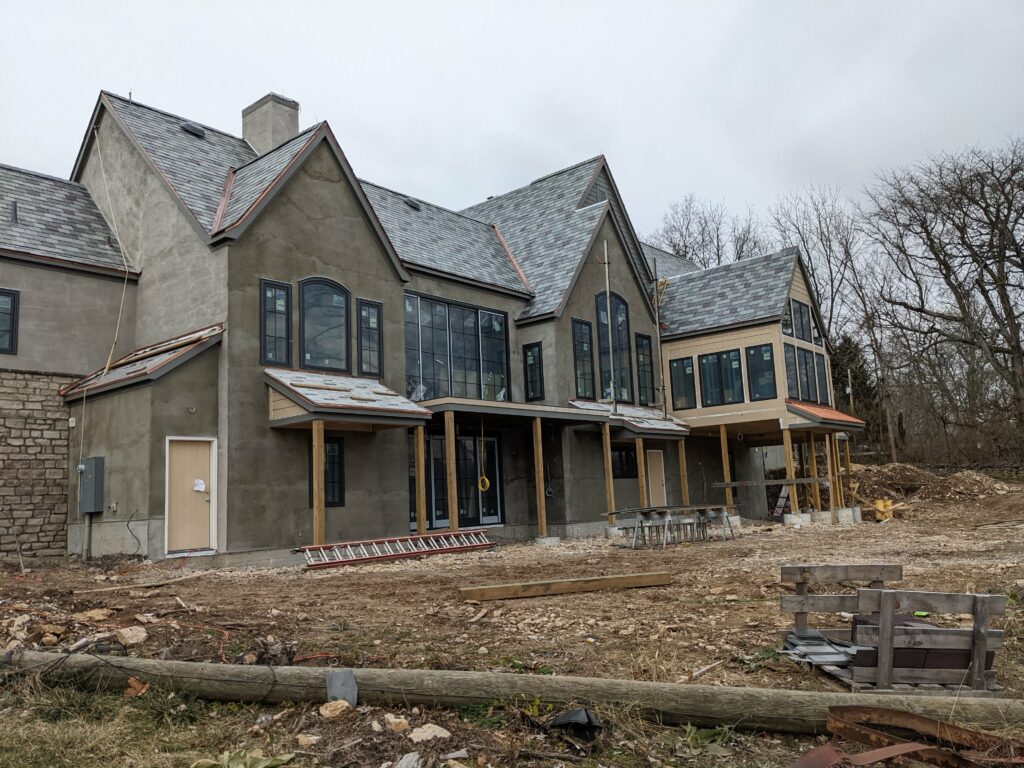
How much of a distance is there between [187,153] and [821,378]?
1975cm

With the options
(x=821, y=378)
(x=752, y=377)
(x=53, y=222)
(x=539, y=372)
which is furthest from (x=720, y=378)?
(x=53, y=222)

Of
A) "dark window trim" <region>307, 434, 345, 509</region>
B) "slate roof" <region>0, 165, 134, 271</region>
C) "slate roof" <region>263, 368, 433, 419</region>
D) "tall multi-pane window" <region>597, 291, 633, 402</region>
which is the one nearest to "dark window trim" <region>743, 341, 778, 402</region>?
"tall multi-pane window" <region>597, 291, 633, 402</region>

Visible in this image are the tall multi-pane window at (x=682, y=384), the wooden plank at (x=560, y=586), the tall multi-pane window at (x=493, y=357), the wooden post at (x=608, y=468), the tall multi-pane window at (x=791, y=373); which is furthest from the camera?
the tall multi-pane window at (x=682, y=384)

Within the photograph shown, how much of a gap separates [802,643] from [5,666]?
18.9 feet

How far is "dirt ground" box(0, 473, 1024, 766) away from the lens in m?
4.54

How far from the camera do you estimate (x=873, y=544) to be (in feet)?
49.8

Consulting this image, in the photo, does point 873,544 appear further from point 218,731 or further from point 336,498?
point 218,731

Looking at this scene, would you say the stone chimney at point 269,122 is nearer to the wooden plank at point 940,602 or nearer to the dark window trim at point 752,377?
the dark window trim at point 752,377

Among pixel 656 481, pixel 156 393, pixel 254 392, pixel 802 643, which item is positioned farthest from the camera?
pixel 656 481

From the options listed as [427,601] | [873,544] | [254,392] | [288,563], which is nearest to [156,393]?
[254,392]

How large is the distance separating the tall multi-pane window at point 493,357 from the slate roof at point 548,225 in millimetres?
957

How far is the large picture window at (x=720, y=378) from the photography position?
24297mm

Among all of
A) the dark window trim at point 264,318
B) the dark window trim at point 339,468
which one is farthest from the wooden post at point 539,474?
the dark window trim at point 264,318

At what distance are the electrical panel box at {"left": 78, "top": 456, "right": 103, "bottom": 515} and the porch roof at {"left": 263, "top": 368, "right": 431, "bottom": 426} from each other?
310 cm
